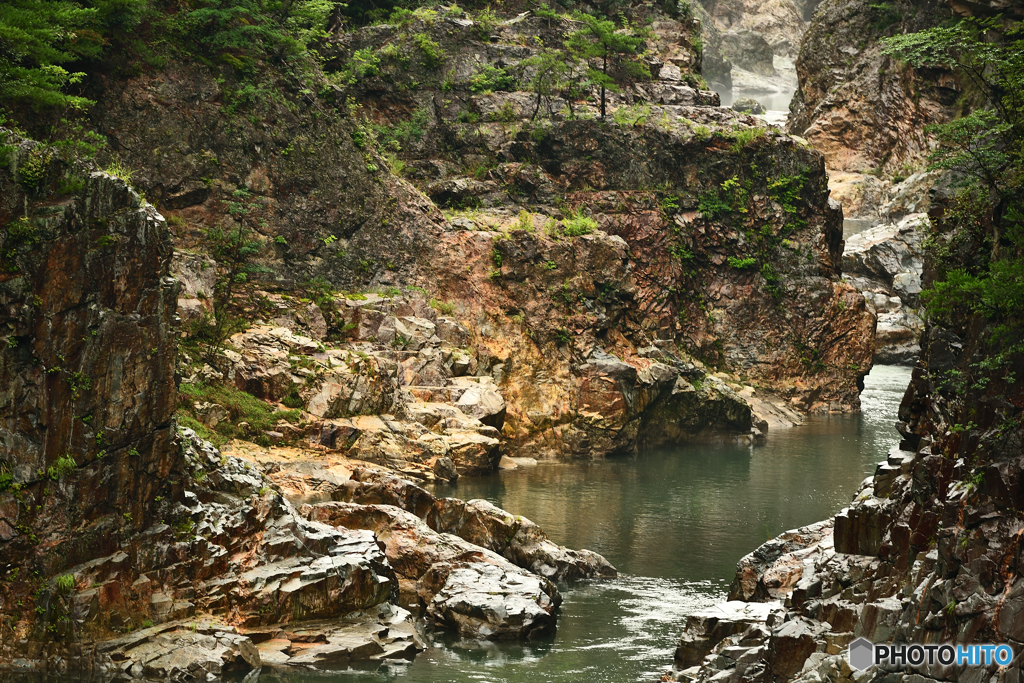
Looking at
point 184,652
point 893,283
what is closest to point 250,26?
point 184,652

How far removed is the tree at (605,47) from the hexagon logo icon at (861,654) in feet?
120

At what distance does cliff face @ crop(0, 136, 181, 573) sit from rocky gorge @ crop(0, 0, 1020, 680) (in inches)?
2.2

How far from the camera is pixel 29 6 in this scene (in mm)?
22516

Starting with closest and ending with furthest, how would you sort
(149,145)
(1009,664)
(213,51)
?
(1009,664) < (149,145) < (213,51)

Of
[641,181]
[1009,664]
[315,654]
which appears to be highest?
[641,181]

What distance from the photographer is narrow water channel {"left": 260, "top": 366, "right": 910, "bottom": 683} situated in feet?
56.0

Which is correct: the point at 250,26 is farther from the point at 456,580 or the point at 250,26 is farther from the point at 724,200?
the point at 456,580

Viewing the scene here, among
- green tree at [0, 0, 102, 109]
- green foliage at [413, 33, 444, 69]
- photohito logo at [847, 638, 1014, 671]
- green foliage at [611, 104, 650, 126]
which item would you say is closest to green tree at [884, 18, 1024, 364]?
photohito logo at [847, 638, 1014, 671]

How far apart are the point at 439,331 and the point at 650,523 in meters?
13.9

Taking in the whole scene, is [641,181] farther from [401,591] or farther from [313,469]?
[401,591]

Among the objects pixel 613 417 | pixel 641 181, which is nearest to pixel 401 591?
pixel 613 417

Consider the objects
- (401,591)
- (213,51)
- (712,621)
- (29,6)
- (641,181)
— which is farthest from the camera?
(641,181)

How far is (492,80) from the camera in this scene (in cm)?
4797

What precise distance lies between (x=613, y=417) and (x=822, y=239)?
1745 cm
